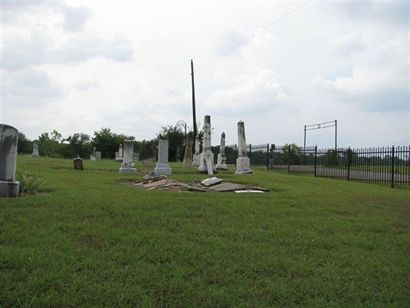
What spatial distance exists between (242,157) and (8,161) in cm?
1181

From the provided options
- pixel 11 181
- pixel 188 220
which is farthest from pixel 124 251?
pixel 11 181

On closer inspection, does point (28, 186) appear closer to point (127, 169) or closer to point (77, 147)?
point (127, 169)

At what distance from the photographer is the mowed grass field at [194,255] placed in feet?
10.4

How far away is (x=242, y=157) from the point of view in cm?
1767

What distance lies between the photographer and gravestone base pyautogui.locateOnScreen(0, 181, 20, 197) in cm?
692

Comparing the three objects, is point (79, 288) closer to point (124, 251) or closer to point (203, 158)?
point (124, 251)

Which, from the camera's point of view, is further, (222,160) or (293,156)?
(293,156)

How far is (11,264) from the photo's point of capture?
3.58 metres

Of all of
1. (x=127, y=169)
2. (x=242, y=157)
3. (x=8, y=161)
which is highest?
(x=242, y=157)

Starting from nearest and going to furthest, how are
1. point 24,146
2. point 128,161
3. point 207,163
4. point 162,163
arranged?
point 162,163
point 128,161
point 207,163
point 24,146

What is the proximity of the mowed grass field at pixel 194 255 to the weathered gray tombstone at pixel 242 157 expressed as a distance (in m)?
10.7

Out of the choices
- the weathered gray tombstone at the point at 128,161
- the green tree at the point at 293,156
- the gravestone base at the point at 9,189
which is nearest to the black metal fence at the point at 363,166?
the green tree at the point at 293,156

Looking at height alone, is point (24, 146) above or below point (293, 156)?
above

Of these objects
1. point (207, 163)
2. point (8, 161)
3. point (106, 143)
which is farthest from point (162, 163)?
point (106, 143)
